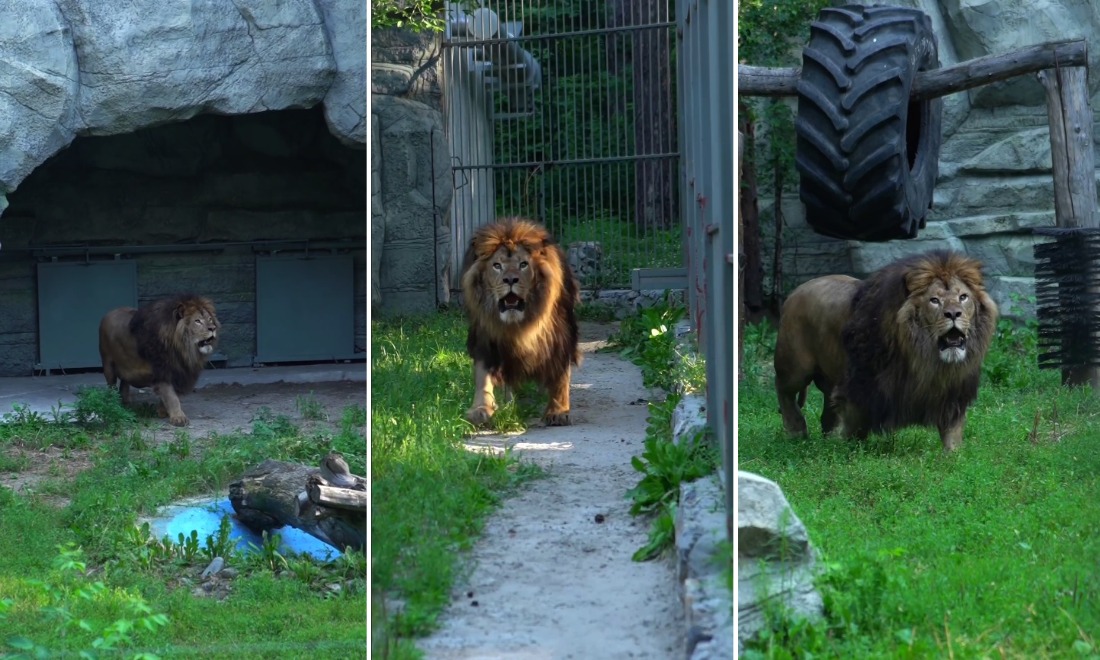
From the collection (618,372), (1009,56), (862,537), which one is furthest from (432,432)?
(1009,56)

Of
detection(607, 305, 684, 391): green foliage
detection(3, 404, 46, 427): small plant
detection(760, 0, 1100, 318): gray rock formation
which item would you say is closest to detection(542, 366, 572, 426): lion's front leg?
detection(607, 305, 684, 391): green foliage

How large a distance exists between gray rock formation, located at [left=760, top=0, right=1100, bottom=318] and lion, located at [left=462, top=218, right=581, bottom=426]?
19.3 feet

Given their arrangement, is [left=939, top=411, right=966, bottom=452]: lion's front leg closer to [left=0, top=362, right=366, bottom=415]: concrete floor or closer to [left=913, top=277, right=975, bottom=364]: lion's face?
[left=913, top=277, right=975, bottom=364]: lion's face

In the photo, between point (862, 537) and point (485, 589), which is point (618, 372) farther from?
point (485, 589)

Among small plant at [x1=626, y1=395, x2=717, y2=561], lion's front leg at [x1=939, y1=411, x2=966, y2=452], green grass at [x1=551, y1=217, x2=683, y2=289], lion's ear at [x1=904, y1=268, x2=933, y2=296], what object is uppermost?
green grass at [x1=551, y1=217, x2=683, y2=289]

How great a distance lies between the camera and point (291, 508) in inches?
268

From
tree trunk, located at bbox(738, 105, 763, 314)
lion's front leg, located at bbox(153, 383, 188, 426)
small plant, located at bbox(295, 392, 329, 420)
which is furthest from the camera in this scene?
tree trunk, located at bbox(738, 105, 763, 314)

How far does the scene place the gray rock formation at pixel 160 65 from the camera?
352 inches

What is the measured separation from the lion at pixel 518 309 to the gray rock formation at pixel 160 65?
9.43ft

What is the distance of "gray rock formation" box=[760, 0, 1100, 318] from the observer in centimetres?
1229

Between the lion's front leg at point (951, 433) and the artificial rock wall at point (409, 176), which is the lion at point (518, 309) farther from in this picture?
the lion's front leg at point (951, 433)

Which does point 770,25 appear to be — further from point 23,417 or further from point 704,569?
point 704,569

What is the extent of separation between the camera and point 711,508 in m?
3.51

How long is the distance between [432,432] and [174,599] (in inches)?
104
